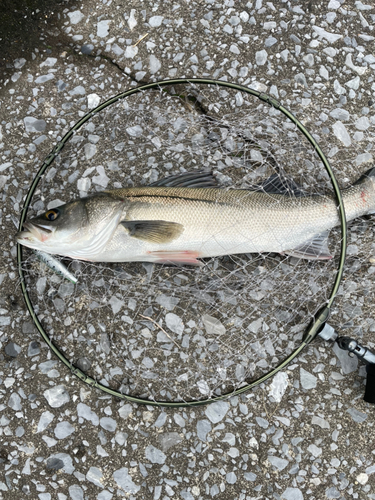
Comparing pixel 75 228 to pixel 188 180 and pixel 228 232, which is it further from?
pixel 228 232

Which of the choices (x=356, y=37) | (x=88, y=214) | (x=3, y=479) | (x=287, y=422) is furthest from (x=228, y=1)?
(x=3, y=479)

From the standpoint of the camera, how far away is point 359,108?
9.75 feet

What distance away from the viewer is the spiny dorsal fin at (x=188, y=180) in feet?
8.45

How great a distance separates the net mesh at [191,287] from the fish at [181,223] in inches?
8.8

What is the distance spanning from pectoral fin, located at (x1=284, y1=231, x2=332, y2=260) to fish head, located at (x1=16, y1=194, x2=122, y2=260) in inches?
48.8

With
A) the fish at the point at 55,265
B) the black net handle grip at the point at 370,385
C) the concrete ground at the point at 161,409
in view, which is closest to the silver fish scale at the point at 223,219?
the fish at the point at 55,265

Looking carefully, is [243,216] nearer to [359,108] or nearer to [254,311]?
[254,311]

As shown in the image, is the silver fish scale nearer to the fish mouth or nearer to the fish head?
the fish head

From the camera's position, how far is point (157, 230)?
94.9 inches

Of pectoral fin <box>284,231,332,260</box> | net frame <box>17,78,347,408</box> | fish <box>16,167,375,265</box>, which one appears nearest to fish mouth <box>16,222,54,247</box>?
fish <box>16,167,375,265</box>

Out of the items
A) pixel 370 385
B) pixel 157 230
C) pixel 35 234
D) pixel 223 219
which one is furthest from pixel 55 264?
pixel 370 385

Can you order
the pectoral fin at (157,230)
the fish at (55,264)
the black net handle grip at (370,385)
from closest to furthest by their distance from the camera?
the pectoral fin at (157,230) → the black net handle grip at (370,385) → the fish at (55,264)

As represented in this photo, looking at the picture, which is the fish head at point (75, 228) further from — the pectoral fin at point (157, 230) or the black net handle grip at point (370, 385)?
the black net handle grip at point (370, 385)

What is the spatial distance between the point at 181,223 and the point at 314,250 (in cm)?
95
